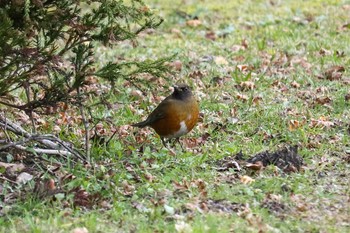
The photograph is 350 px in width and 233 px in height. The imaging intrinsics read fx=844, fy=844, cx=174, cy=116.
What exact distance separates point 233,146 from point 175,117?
0.54 meters

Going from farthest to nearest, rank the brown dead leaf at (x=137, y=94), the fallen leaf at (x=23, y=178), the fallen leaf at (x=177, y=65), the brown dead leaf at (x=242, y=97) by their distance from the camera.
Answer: the fallen leaf at (x=177, y=65) < the brown dead leaf at (x=137, y=94) < the brown dead leaf at (x=242, y=97) < the fallen leaf at (x=23, y=178)

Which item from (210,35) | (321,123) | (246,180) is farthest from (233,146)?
(210,35)

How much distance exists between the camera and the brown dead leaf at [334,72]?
939 centimetres

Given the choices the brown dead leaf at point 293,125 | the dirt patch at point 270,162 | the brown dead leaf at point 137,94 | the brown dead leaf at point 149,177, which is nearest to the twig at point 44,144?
the brown dead leaf at point 149,177

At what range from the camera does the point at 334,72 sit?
373 inches

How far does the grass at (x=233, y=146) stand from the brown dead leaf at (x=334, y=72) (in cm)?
6

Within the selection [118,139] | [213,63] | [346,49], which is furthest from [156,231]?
[346,49]

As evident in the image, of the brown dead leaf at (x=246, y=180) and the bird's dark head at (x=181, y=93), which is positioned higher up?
the bird's dark head at (x=181, y=93)

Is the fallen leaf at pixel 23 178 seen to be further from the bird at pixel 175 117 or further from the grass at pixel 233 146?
the bird at pixel 175 117

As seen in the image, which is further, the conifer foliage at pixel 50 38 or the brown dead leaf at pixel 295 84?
the brown dead leaf at pixel 295 84

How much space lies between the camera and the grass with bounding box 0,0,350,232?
208 inches

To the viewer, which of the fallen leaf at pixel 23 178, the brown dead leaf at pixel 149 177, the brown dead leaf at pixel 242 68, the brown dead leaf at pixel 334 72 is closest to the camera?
the fallen leaf at pixel 23 178

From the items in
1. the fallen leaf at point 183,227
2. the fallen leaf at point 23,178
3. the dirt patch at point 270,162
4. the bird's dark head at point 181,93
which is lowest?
the dirt patch at point 270,162

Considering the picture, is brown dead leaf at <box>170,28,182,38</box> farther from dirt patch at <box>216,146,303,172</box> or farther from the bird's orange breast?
dirt patch at <box>216,146,303,172</box>
